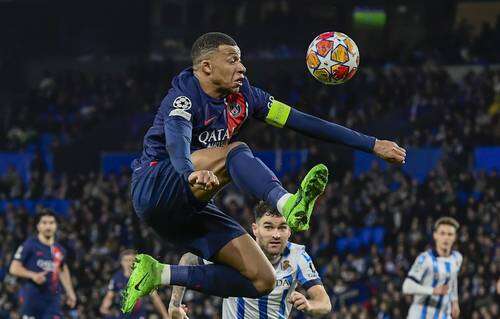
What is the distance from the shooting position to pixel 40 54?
102 feet

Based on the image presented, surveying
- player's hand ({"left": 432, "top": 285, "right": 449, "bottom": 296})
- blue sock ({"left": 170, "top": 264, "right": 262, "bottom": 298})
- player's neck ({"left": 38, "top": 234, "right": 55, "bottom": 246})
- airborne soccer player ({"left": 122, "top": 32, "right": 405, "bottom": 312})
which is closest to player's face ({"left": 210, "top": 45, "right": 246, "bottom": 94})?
airborne soccer player ({"left": 122, "top": 32, "right": 405, "bottom": 312})

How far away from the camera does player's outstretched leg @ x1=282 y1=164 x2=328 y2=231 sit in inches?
264

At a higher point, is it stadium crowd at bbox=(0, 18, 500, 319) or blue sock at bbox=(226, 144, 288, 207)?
blue sock at bbox=(226, 144, 288, 207)

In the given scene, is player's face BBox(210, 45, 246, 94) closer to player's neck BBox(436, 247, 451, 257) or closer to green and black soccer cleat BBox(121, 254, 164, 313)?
green and black soccer cleat BBox(121, 254, 164, 313)

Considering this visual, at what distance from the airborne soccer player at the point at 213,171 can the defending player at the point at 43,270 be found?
5.45 metres

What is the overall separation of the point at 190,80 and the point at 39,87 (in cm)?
2217

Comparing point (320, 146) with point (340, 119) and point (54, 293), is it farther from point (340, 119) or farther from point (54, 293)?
point (54, 293)

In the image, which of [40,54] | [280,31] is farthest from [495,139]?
[40,54]

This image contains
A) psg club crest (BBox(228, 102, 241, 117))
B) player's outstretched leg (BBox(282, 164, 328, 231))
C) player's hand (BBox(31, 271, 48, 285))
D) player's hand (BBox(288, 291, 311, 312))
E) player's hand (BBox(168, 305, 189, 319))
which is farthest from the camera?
player's hand (BBox(31, 271, 48, 285))

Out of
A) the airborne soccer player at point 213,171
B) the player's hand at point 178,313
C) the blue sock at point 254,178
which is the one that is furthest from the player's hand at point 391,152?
the player's hand at point 178,313

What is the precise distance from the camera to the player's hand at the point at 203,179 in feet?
20.8

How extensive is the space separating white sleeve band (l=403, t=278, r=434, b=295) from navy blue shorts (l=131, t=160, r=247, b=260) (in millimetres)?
5100

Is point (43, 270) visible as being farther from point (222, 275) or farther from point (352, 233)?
point (352, 233)

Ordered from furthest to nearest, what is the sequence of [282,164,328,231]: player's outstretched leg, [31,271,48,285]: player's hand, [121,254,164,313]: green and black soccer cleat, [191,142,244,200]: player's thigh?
[31,271,48,285]: player's hand < [121,254,164,313]: green and black soccer cleat < [191,142,244,200]: player's thigh < [282,164,328,231]: player's outstretched leg
